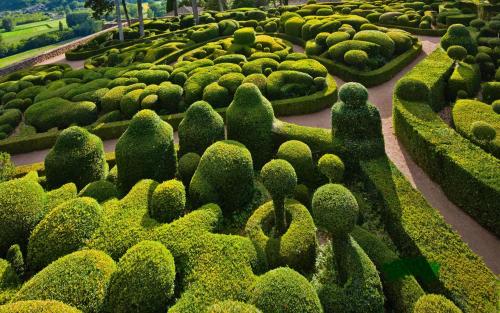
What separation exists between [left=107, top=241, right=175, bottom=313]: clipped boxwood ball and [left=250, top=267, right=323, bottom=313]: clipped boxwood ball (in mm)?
2255

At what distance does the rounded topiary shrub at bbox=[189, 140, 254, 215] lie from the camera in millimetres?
11438

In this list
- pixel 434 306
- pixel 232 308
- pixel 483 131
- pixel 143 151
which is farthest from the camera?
pixel 483 131

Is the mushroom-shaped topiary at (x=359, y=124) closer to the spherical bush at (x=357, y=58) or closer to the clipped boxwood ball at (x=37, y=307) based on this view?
the clipped boxwood ball at (x=37, y=307)

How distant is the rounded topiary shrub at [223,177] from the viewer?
11438 mm

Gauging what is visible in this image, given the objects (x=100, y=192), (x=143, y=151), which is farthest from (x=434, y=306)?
(x=100, y=192)

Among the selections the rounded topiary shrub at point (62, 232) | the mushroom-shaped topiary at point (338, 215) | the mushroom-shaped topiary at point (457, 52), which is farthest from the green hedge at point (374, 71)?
the rounded topiary shrub at point (62, 232)

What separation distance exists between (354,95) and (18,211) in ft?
39.6

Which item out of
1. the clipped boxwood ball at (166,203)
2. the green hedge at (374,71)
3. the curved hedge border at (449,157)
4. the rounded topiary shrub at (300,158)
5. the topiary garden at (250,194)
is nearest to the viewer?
the topiary garden at (250,194)

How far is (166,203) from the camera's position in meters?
10.3

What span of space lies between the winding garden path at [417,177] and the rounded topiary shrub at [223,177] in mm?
7083

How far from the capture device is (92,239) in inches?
375

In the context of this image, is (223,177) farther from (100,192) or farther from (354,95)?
(354,95)

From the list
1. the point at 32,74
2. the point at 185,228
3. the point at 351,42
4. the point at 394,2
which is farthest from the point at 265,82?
the point at 394,2

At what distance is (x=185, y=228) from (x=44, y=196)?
5.34 metres
